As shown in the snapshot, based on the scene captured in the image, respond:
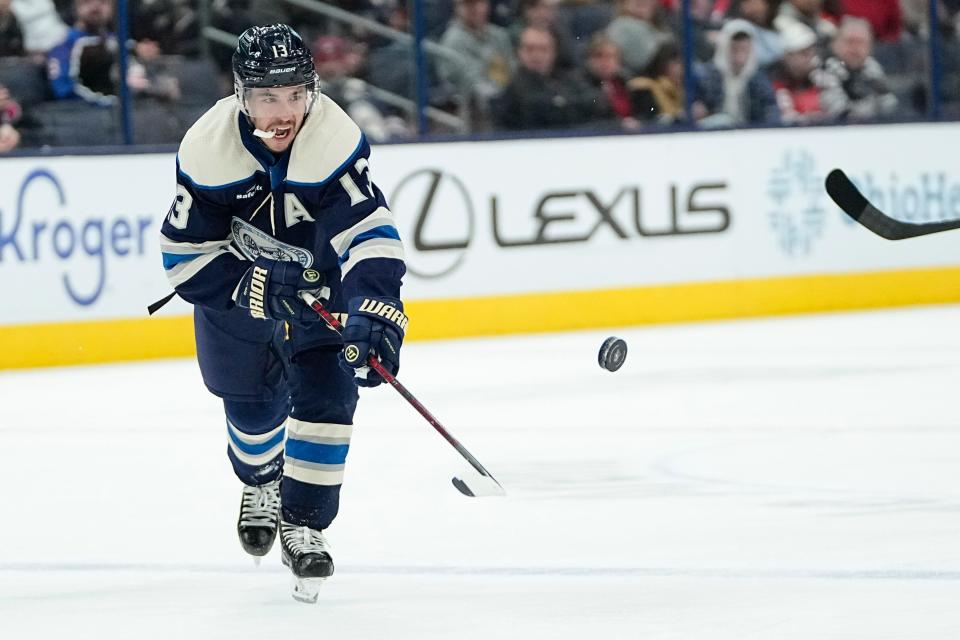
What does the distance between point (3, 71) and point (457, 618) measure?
5365 mm

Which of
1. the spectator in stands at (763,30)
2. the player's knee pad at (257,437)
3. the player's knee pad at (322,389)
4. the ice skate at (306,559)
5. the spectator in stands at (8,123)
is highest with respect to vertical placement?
the spectator in stands at (763,30)

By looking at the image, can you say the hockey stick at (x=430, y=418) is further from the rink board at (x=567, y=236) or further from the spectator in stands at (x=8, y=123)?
the spectator in stands at (x=8, y=123)

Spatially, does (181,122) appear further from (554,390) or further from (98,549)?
(98,549)

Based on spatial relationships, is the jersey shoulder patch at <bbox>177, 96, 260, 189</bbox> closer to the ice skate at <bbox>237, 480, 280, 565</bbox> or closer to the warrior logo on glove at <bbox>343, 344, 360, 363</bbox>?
the warrior logo on glove at <bbox>343, 344, 360, 363</bbox>

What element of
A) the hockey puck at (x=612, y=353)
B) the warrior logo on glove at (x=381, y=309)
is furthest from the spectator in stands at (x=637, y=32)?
the warrior logo on glove at (x=381, y=309)

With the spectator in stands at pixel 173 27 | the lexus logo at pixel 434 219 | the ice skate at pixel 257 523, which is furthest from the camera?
the lexus logo at pixel 434 219

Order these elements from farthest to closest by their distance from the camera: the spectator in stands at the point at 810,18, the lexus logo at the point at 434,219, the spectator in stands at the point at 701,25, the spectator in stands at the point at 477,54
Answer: the spectator in stands at the point at 810,18 → the spectator in stands at the point at 701,25 → the spectator in stands at the point at 477,54 → the lexus logo at the point at 434,219

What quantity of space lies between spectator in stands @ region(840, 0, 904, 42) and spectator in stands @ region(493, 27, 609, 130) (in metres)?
1.72

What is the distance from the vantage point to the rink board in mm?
8508

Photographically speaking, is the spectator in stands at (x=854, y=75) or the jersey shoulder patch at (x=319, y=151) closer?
the jersey shoulder patch at (x=319, y=151)

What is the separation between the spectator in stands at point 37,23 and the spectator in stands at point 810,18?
3.99 metres

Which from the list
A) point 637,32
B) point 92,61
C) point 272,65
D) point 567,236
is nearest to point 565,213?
point 567,236

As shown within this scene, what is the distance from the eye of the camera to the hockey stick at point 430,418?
12.3 ft

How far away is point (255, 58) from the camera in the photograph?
3703mm
